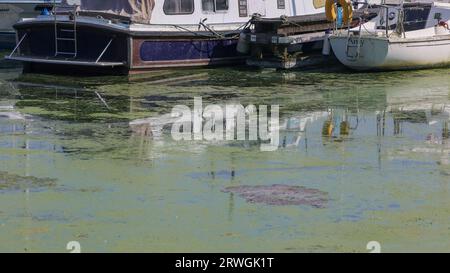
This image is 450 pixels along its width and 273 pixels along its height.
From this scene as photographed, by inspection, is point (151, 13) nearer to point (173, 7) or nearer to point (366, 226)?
point (173, 7)

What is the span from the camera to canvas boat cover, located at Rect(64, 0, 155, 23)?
17453mm

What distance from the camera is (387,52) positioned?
17641 millimetres

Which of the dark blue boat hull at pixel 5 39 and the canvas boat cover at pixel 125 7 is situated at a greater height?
the canvas boat cover at pixel 125 7

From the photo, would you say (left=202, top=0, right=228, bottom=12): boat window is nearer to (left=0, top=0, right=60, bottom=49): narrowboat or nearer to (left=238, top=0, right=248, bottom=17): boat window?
(left=238, top=0, right=248, bottom=17): boat window

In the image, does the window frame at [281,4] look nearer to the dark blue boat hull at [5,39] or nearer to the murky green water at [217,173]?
the murky green water at [217,173]

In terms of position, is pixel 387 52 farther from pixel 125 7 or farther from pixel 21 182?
pixel 21 182

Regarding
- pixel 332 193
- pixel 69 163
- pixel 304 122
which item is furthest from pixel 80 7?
pixel 332 193

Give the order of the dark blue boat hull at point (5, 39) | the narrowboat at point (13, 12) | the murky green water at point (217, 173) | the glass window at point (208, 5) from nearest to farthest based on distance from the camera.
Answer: the murky green water at point (217, 173)
the glass window at point (208, 5)
the narrowboat at point (13, 12)
the dark blue boat hull at point (5, 39)

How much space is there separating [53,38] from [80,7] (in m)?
1.01

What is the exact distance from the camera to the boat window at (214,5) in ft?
60.3

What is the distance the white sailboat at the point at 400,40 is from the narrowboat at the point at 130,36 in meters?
2.09

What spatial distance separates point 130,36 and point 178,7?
1.40 metres

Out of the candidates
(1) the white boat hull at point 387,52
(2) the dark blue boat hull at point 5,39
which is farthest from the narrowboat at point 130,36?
(2) the dark blue boat hull at point 5,39
